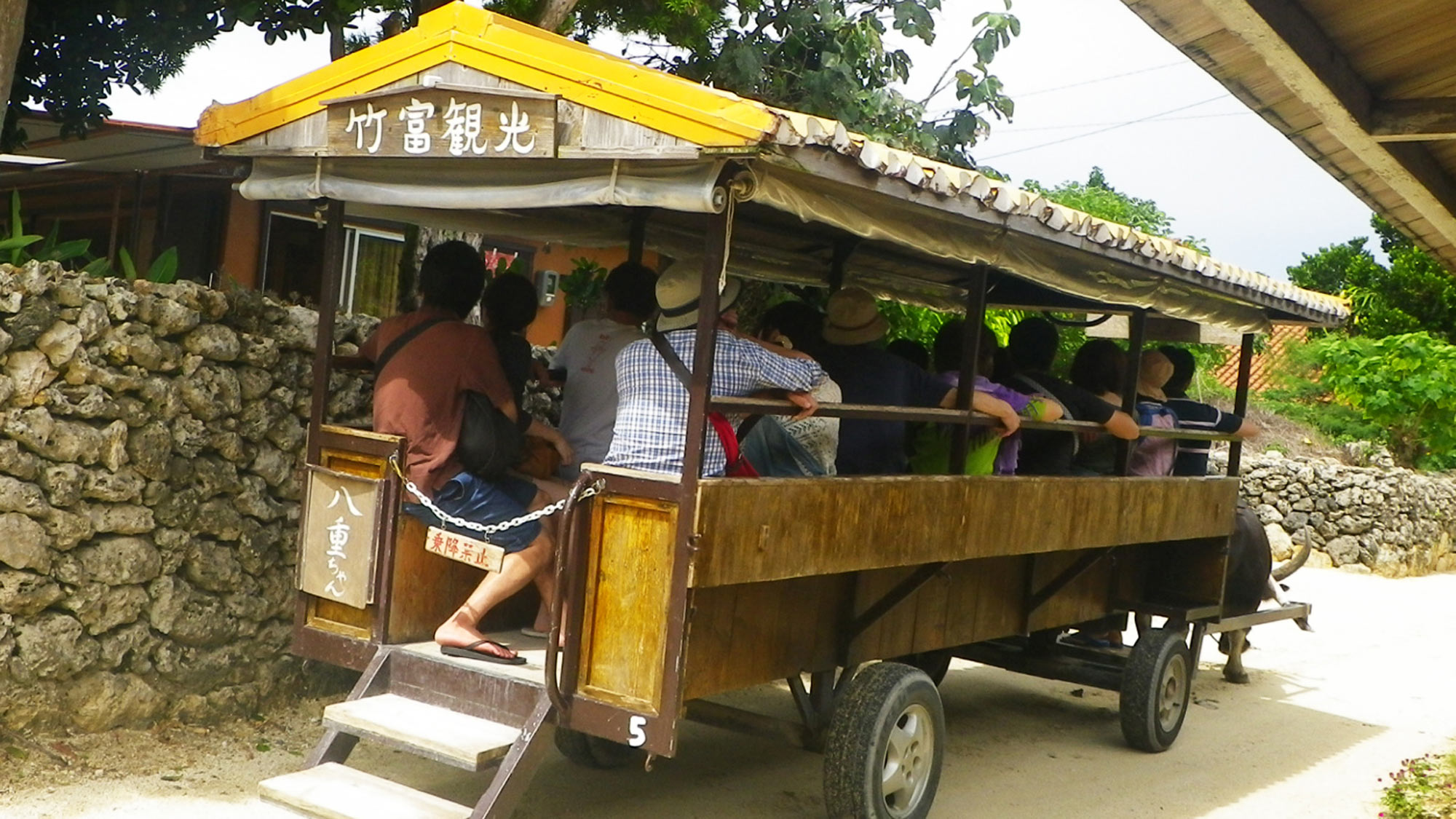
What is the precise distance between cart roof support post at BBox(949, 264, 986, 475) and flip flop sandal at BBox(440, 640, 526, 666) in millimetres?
2044

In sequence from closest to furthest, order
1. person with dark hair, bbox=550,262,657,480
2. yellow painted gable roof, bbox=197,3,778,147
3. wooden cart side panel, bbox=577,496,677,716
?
yellow painted gable roof, bbox=197,3,778,147 → wooden cart side panel, bbox=577,496,677,716 → person with dark hair, bbox=550,262,657,480

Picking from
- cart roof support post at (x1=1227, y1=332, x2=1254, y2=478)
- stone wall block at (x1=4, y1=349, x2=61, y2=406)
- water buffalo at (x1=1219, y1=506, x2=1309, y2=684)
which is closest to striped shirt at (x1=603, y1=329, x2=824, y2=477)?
stone wall block at (x1=4, y1=349, x2=61, y2=406)

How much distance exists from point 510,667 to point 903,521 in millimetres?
1564

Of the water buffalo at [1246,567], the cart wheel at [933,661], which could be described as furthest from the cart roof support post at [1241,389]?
the cart wheel at [933,661]

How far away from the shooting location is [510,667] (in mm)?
4805

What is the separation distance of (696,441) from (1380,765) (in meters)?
5.05

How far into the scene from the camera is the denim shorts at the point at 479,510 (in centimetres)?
504

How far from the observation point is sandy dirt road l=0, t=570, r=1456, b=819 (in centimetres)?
530

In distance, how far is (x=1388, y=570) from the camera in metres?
16.5

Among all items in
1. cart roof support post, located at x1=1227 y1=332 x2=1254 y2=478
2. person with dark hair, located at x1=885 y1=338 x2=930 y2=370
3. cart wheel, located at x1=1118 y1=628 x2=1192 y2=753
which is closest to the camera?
cart wheel, located at x1=1118 y1=628 x2=1192 y2=753

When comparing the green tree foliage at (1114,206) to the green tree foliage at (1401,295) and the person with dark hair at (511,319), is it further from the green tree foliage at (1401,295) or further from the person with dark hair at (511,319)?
the person with dark hair at (511,319)

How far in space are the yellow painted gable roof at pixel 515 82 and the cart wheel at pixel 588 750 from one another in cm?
282

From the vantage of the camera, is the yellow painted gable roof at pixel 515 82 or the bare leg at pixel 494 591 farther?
the bare leg at pixel 494 591

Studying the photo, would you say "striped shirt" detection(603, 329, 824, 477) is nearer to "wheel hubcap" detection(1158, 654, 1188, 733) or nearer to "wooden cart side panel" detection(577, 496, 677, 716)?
"wooden cart side panel" detection(577, 496, 677, 716)
